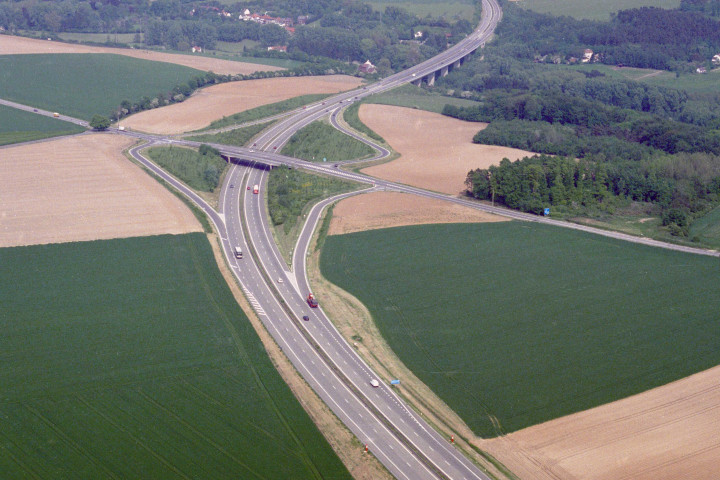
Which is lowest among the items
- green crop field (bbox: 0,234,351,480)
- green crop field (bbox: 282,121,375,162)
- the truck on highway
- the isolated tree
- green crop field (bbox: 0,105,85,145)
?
green crop field (bbox: 0,234,351,480)

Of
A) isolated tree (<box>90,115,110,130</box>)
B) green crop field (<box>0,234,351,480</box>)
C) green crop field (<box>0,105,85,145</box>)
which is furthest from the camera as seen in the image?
isolated tree (<box>90,115,110,130</box>)

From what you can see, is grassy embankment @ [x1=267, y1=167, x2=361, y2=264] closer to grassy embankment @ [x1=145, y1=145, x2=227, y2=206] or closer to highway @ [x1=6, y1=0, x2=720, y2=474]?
highway @ [x1=6, y1=0, x2=720, y2=474]

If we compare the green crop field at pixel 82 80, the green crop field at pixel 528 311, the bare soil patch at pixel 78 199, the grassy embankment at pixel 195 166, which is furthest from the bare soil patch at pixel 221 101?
the green crop field at pixel 528 311

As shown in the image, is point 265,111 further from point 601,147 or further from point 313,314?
point 313,314

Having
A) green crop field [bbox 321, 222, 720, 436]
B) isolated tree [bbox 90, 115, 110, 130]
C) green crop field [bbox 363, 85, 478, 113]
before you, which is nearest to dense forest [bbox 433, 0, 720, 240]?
green crop field [bbox 363, 85, 478, 113]

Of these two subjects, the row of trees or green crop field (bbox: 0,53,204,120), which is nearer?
the row of trees

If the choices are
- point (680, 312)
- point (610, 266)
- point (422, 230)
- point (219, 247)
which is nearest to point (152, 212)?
point (219, 247)

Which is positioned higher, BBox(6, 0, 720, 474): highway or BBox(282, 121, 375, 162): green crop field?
BBox(282, 121, 375, 162): green crop field

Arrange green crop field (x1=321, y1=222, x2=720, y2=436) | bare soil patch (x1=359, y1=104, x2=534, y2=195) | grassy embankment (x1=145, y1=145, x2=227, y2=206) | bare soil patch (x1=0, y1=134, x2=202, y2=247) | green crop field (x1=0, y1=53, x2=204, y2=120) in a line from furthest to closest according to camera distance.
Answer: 1. green crop field (x1=0, y1=53, x2=204, y2=120)
2. bare soil patch (x1=359, y1=104, x2=534, y2=195)
3. grassy embankment (x1=145, y1=145, x2=227, y2=206)
4. bare soil patch (x1=0, y1=134, x2=202, y2=247)
5. green crop field (x1=321, y1=222, x2=720, y2=436)
